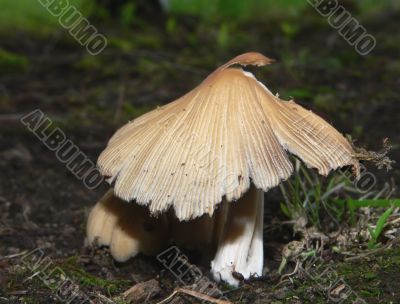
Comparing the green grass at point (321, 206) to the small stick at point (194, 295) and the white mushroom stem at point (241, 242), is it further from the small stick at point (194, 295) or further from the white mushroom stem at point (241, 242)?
the small stick at point (194, 295)

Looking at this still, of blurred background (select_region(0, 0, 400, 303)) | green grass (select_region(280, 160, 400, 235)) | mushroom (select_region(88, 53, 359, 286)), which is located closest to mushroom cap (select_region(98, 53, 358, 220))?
mushroom (select_region(88, 53, 359, 286))

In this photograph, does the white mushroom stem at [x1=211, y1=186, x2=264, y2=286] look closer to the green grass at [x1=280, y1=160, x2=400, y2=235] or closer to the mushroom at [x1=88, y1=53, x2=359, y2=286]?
the mushroom at [x1=88, y1=53, x2=359, y2=286]

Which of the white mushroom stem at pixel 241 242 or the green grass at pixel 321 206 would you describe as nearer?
the white mushroom stem at pixel 241 242

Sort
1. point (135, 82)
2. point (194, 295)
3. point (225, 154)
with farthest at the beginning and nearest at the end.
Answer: point (135, 82) < point (194, 295) < point (225, 154)

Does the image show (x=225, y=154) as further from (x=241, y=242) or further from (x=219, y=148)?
(x=241, y=242)

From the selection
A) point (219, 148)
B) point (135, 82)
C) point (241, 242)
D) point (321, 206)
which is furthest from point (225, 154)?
point (135, 82)

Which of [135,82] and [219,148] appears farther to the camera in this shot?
[135,82]

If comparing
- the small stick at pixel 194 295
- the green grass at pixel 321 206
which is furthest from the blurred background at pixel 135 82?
the small stick at pixel 194 295

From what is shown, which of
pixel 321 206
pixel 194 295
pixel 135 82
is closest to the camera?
pixel 194 295

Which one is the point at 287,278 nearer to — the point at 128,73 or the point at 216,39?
the point at 128,73
